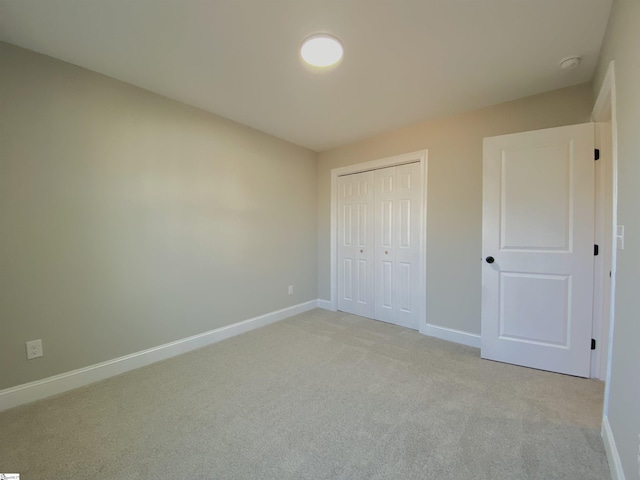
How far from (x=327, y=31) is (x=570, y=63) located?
179 cm

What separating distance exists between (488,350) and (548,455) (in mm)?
1137

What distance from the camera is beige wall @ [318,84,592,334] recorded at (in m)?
2.57

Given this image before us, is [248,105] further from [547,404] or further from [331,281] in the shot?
[547,404]

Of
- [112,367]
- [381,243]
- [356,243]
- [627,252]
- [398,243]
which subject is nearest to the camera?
[627,252]

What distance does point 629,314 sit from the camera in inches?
47.2

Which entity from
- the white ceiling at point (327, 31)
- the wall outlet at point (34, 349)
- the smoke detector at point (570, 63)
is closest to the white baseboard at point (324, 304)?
the white ceiling at point (327, 31)

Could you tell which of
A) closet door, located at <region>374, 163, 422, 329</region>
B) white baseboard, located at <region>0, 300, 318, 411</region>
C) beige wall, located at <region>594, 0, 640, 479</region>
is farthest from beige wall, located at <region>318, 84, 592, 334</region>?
white baseboard, located at <region>0, 300, 318, 411</region>

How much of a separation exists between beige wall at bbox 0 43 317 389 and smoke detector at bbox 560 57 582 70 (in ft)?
9.37

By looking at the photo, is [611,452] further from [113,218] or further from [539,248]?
[113,218]

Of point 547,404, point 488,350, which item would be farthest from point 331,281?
point 547,404

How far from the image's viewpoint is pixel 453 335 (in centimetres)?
290

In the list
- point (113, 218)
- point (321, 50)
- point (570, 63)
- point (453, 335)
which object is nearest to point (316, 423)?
point (453, 335)

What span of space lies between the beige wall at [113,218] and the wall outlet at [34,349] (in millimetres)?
34

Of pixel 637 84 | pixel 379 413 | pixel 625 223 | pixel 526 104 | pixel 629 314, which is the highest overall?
pixel 526 104
